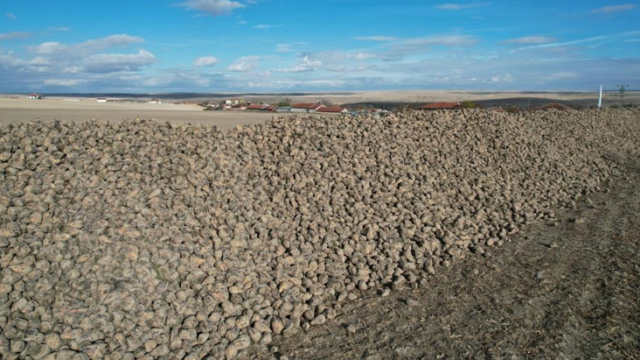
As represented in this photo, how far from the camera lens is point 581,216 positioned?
9938 millimetres

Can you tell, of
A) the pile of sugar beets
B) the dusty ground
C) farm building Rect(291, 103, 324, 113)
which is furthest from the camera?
farm building Rect(291, 103, 324, 113)

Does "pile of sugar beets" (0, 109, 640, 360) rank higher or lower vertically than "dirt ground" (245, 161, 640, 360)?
higher

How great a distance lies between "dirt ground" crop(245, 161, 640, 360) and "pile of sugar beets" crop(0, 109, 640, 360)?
311 millimetres

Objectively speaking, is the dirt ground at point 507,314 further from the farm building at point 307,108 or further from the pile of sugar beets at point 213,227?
the farm building at point 307,108

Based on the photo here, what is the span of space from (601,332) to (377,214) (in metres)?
3.37

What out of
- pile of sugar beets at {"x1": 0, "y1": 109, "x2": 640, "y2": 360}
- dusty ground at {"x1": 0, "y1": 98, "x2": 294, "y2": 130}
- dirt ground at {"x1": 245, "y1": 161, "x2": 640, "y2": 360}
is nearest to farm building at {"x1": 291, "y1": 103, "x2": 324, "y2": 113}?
dusty ground at {"x1": 0, "y1": 98, "x2": 294, "y2": 130}

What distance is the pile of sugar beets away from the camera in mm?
4484

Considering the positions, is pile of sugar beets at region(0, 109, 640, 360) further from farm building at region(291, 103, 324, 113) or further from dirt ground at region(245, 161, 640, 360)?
farm building at region(291, 103, 324, 113)

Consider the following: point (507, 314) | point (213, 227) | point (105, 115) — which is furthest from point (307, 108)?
point (507, 314)

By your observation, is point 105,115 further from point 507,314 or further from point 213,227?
point 507,314

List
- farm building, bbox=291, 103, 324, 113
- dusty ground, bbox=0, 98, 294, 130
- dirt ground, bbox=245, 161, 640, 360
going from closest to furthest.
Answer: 1. dirt ground, bbox=245, 161, 640, 360
2. dusty ground, bbox=0, 98, 294, 130
3. farm building, bbox=291, 103, 324, 113

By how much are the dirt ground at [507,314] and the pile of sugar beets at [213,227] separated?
0.31 metres

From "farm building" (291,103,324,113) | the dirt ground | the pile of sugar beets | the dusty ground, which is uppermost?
"farm building" (291,103,324,113)

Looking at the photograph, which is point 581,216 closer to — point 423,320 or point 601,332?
point 601,332
